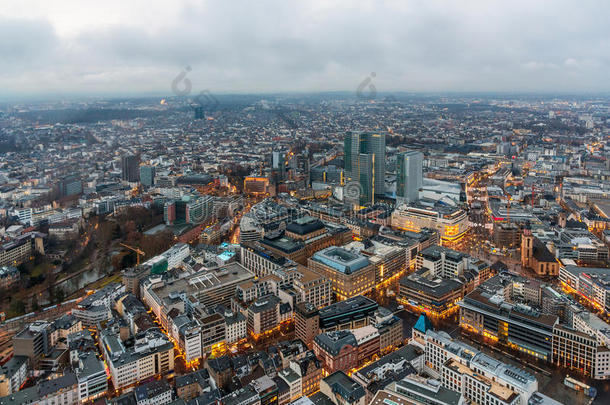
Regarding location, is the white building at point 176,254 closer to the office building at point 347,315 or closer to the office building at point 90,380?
the office building at point 90,380

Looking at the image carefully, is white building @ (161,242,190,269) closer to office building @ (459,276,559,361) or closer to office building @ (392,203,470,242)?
office building @ (392,203,470,242)

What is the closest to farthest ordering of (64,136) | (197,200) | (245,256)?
(245,256) → (197,200) → (64,136)

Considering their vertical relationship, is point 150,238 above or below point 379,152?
below

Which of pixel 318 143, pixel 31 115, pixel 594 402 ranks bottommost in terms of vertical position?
pixel 594 402

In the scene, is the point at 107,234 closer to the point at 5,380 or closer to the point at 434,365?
the point at 5,380

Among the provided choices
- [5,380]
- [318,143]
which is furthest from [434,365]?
[318,143]

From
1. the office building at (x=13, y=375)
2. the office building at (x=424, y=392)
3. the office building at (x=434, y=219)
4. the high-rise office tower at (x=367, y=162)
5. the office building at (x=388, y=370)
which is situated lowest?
the office building at (x=13, y=375)

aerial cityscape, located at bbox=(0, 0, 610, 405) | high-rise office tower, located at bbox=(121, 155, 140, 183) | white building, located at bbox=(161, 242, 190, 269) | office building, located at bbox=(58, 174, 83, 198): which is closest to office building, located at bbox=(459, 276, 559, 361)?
aerial cityscape, located at bbox=(0, 0, 610, 405)

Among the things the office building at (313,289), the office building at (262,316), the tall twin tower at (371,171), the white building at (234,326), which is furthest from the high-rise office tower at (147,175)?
the white building at (234,326)

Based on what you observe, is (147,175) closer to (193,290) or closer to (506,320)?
(193,290)
